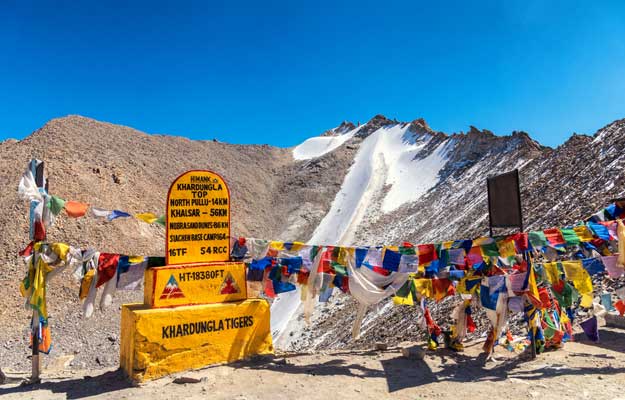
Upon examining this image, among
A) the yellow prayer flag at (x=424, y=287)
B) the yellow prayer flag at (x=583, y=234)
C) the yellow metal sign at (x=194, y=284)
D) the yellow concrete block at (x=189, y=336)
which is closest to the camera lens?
the yellow concrete block at (x=189, y=336)

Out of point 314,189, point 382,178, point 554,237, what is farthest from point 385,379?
point 314,189

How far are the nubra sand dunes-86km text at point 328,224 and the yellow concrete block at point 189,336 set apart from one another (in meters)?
0.23

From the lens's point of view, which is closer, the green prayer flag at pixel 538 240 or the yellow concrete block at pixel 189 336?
the yellow concrete block at pixel 189 336

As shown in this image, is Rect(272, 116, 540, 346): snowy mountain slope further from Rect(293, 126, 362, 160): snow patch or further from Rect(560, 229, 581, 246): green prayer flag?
Rect(560, 229, 581, 246): green prayer flag

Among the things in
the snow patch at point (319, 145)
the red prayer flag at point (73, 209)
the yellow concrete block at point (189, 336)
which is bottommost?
the yellow concrete block at point (189, 336)

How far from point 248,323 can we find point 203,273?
3.72 ft

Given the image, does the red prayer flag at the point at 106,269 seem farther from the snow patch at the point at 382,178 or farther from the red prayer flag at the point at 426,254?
the snow patch at the point at 382,178

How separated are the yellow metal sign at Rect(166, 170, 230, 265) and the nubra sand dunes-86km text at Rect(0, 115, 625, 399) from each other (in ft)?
6.13

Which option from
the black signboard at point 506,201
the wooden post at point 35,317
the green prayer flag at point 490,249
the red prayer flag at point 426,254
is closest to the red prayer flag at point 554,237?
the black signboard at point 506,201

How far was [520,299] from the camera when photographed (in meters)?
7.09

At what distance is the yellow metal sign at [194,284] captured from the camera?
7.03 meters

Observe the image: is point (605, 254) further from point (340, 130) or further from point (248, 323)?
point (340, 130)

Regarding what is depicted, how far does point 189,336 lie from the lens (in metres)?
6.93

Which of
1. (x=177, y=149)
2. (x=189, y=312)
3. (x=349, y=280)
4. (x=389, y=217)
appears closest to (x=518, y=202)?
(x=349, y=280)
